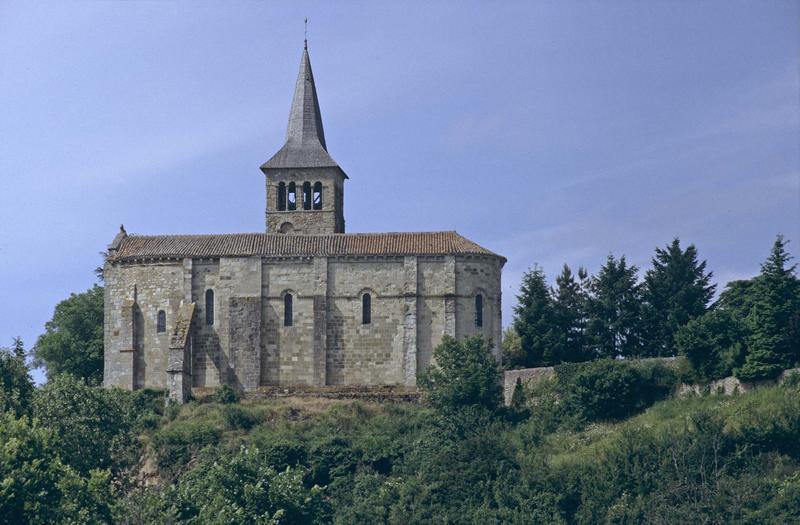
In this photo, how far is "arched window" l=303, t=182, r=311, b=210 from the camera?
8431cm

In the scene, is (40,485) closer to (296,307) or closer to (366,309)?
(296,307)

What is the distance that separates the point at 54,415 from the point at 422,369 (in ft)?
59.4

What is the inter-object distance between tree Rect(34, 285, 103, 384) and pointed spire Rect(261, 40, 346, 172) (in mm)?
11236

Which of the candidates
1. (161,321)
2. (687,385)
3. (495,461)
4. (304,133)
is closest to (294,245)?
(161,321)

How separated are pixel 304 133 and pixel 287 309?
1335 cm

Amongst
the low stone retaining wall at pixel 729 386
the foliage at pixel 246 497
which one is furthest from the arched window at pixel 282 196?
the foliage at pixel 246 497

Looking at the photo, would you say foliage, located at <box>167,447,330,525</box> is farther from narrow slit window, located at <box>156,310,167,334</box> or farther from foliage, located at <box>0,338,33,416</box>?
narrow slit window, located at <box>156,310,167,334</box>

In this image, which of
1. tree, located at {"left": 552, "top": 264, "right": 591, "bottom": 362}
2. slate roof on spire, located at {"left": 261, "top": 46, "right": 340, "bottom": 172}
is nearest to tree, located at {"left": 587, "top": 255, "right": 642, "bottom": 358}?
tree, located at {"left": 552, "top": 264, "right": 591, "bottom": 362}

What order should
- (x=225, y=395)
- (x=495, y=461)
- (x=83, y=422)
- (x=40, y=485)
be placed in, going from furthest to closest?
1. (x=225, y=395)
2. (x=495, y=461)
3. (x=83, y=422)
4. (x=40, y=485)

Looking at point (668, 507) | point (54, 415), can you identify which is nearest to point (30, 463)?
point (54, 415)

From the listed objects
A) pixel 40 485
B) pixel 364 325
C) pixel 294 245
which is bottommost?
pixel 40 485

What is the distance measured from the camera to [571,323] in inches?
3076

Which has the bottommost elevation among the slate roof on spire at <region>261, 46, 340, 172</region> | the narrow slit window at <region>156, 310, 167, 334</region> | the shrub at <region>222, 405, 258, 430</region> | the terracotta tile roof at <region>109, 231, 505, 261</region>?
the shrub at <region>222, 405, 258, 430</region>

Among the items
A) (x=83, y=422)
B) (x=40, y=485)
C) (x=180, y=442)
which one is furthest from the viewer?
(x=180, y=442)
